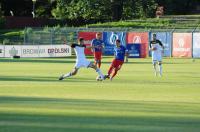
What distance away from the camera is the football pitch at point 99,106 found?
1340cm

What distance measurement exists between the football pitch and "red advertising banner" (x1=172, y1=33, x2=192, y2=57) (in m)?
28.5

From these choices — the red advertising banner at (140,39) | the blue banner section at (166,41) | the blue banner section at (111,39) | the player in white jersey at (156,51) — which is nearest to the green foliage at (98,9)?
the blue banner section at (111,39)

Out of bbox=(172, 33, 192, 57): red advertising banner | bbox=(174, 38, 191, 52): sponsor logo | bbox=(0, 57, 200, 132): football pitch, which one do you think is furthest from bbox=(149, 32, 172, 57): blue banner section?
bbox=(0, 57, 200, 132): football pitch

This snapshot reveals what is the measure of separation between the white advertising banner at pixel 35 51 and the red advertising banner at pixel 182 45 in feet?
28.0

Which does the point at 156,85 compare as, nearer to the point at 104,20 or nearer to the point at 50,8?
the point at 104,20

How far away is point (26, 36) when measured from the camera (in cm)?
6200

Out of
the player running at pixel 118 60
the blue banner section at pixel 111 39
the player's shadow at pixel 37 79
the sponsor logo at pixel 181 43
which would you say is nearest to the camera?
the player's shadow at pixel 37 79

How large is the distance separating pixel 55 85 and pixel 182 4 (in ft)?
244

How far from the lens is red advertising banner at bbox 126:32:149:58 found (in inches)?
2176

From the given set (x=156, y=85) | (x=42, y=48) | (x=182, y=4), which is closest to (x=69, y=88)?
(x=156, y=85)

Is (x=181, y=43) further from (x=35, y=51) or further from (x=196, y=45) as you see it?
(x=35, y=51)

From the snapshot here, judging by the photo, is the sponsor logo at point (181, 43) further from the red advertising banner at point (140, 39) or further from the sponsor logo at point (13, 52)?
the sponsor logo at point (13, 52)

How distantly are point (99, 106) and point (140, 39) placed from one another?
40257mm

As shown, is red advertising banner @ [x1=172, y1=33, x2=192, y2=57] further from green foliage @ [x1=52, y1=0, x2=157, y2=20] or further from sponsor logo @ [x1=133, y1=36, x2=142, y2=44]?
green foliage @ [x1=52, y1=0, x2=157, y2=20]
